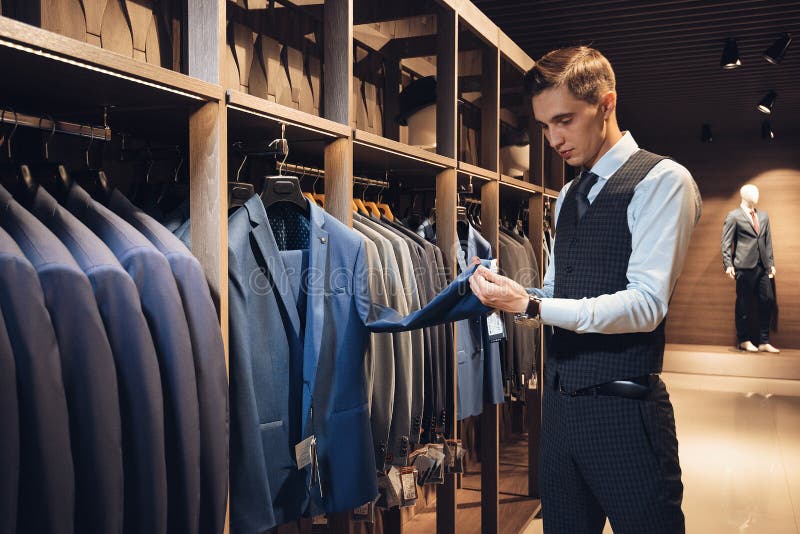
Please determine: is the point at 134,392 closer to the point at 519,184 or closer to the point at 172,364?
the point at 172,364

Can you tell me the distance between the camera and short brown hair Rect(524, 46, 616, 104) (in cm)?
182

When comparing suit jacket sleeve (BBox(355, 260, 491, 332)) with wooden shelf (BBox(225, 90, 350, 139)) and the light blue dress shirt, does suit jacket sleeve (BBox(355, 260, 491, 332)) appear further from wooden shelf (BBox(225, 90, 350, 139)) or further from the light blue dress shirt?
wooden shelf (BBox(225, 90, 350, 139))

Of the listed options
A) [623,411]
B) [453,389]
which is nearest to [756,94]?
[453,389]

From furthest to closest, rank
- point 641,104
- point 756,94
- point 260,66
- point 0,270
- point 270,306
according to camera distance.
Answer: point 641,104
point 756,94
point 260,66
point 270,306
point 0,270

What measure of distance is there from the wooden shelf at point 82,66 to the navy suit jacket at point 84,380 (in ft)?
0.86

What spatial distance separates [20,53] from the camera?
1.09 metres

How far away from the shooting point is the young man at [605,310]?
1700mm

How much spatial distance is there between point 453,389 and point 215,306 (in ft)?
4.74

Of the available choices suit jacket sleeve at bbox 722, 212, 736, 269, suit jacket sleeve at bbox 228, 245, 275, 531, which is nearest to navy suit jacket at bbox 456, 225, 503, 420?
suit jacket sleeve at bbox 228, 245, 275, 531

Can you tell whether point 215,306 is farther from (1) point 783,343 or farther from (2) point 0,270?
(1) point 783,343

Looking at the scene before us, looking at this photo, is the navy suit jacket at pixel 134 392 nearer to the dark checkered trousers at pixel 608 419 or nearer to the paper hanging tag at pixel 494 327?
the dark checkered trousers at pixel 608 419

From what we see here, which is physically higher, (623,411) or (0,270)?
(0,270)

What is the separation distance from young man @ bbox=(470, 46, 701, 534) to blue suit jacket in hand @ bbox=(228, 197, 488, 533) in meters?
0.29

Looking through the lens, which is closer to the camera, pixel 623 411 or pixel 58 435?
pixel 58 435
